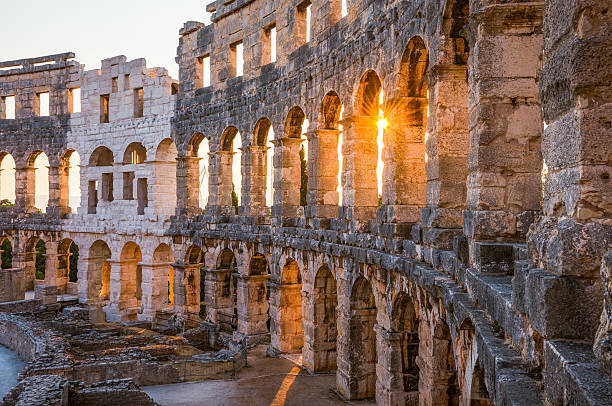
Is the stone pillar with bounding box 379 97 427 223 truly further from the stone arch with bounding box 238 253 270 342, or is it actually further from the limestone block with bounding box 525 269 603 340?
the stone arch with bounding box 238 253 270 342

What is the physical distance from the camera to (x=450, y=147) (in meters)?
8.12

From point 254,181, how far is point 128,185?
26.2 ft

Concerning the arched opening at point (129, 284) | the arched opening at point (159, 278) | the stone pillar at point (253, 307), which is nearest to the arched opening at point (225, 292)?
the stone pillar at point (253, 307)

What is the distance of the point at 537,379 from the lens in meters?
3.68

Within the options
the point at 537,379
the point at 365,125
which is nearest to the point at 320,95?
the point at 365,125

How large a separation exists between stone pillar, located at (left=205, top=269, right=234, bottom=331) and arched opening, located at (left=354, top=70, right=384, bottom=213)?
844 centimetres

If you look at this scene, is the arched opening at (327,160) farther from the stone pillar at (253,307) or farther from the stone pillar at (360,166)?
the stone pillar at (253,307)

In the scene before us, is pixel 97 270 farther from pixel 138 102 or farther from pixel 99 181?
pixel 138 102

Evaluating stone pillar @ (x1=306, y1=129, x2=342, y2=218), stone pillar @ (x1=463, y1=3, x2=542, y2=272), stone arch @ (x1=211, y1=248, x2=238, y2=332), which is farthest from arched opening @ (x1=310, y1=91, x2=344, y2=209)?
stone pillar @ (x1=463, y1=3, x2=542, y2=272)

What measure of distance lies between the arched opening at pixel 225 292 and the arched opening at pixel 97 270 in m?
6.35

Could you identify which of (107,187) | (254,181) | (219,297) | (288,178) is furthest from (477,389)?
(107,187)

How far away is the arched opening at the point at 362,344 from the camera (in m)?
12.8

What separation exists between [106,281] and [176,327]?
6.58 meters

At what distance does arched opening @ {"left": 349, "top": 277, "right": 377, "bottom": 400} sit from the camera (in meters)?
12.8
